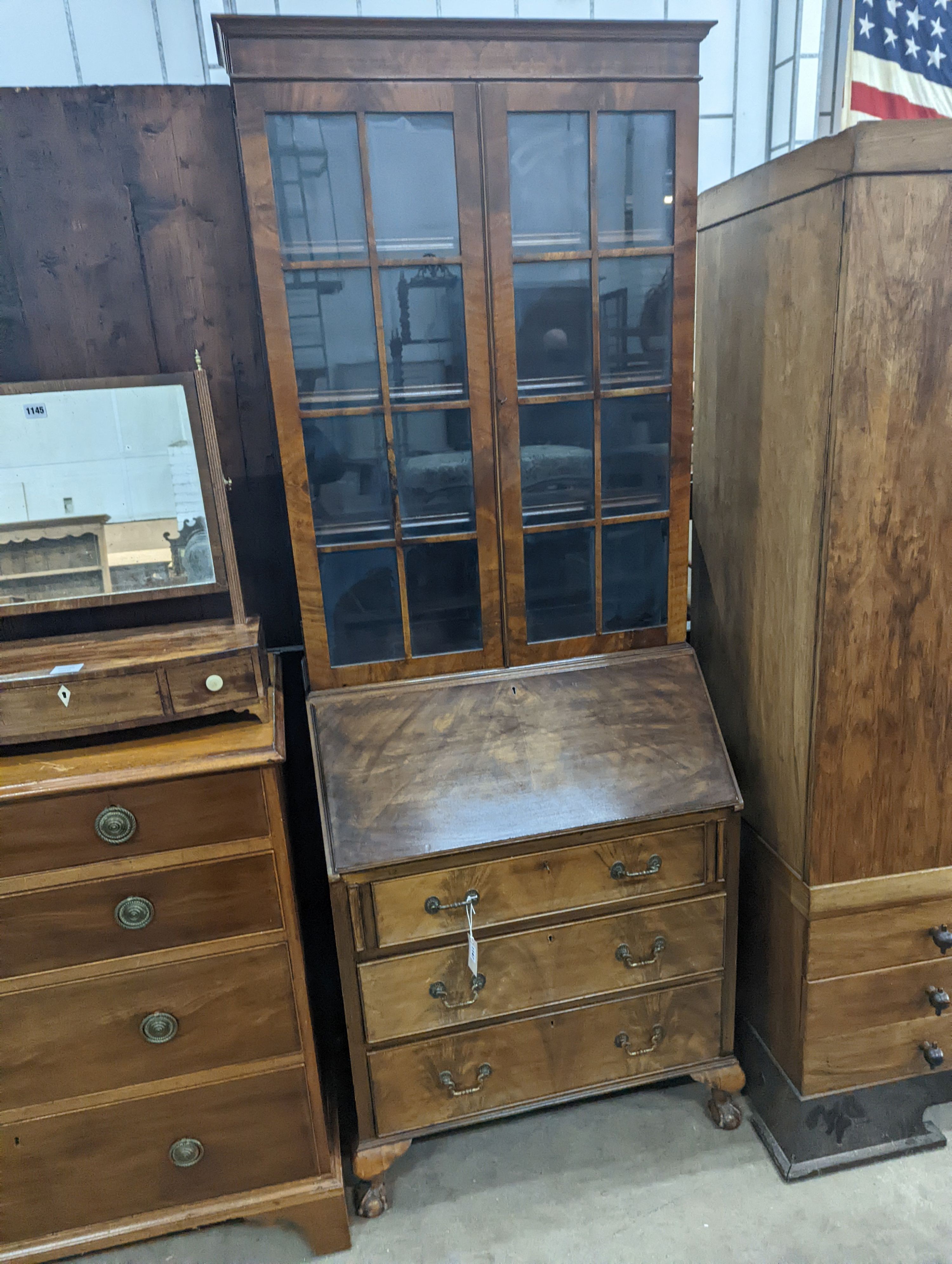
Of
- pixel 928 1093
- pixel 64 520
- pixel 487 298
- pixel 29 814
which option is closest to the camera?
pixel 29 814

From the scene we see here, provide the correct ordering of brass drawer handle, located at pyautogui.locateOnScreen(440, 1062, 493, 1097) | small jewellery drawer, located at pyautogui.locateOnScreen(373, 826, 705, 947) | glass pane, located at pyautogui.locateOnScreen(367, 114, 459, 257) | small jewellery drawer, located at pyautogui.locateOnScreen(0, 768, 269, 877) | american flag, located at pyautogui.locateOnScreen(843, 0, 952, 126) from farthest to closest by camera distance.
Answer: american flag, located at pyautogui.locateOnScreen(843, 0, 952, 126) → brass drawer handle, located at pyautogui.locateOnScreen(440, 1062, 493, 1097) → small jewellery drawer, located at pyautogui.locateOnScreen(373, 826, 705, 947) → glass pane, located at pyautogui.locateOnScreen(367, 114, 459, 257) → small jewellery drawer, located at pyautogui.locateOnScreen(0, 768, 269, 877)

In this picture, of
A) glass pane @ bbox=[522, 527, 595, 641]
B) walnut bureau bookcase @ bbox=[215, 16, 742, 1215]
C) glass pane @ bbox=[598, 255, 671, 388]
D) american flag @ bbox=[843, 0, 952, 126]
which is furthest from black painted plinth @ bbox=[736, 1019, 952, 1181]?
american flag @ bbox=[843, 0, 952, 126]

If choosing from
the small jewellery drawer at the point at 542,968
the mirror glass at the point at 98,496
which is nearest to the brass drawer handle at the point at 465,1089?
the small jewellery drawer at the point at 542,968

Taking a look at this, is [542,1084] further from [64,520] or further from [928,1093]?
[64,520]

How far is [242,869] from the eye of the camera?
132cm

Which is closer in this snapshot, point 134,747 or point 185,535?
point 134,747

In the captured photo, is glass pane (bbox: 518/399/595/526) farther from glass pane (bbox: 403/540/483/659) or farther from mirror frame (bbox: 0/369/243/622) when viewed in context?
mirror frame (bbox: 0/369/243/622)

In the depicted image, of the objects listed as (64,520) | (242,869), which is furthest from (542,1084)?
(64,520)

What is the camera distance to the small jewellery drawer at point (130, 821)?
1.23 m

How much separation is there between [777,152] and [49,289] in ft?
6.72

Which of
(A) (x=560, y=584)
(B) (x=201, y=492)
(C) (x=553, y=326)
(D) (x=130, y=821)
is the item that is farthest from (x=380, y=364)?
(D) (x=130, y=821)

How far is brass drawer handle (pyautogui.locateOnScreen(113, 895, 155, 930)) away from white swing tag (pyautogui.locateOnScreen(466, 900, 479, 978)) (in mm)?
558

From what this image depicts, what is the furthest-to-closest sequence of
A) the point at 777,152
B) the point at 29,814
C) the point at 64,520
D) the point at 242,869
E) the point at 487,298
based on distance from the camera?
the point at 777,152, the point at 64,520, the point at 487,298, the point at 242,869, the point at 29,814

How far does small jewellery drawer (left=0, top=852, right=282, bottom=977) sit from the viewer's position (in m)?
1.26
